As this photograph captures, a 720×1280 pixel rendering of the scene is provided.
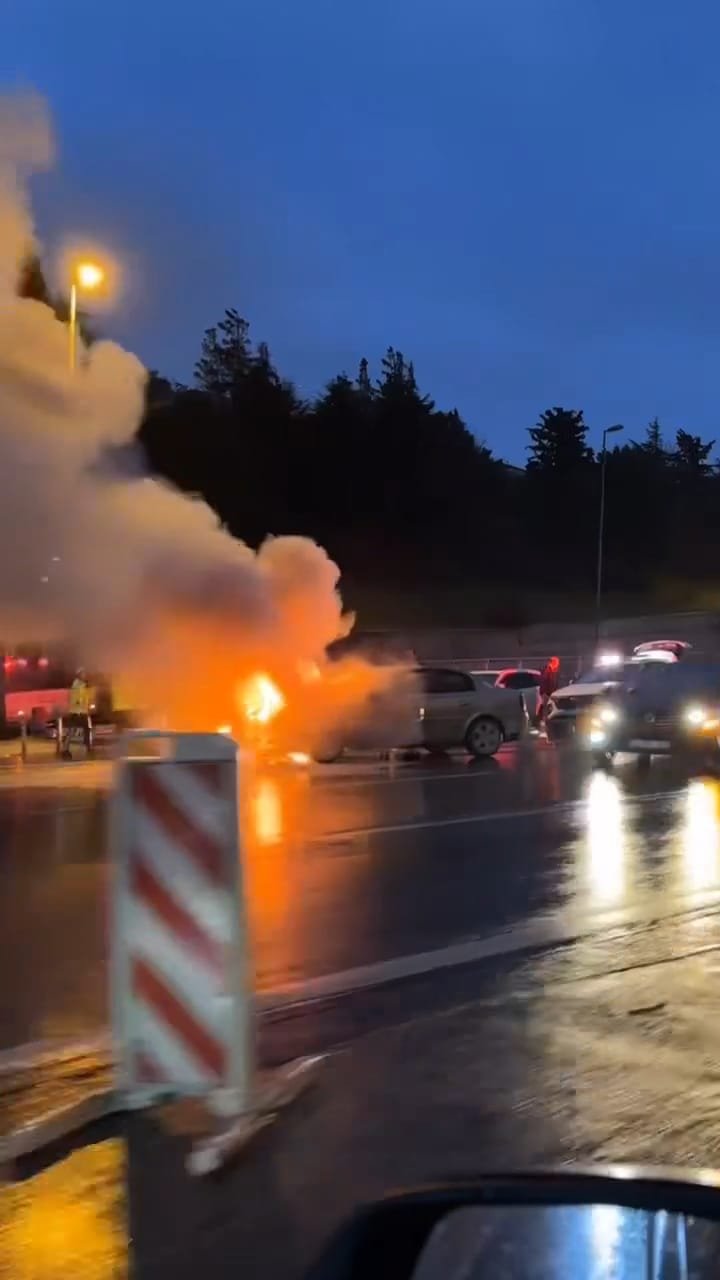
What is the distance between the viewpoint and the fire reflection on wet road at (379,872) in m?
7.64

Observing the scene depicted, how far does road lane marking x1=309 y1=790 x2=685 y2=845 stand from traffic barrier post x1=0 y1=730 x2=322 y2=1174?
680 cm

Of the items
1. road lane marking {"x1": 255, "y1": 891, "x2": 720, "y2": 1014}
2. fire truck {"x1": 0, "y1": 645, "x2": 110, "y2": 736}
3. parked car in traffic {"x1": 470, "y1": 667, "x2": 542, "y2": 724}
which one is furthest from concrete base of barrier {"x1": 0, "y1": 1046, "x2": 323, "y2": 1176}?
parked car in traffic {"x1": 470, "y1": 667, "x2": 542, "y2": 724}

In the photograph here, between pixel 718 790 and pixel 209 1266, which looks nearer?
pixel 209 1266

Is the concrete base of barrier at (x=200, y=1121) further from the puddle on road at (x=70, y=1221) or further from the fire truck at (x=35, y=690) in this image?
the fire truck at (x=35, y=690)

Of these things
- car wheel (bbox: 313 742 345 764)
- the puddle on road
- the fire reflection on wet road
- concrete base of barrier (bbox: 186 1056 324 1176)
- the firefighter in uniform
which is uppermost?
the firefighter in uniform

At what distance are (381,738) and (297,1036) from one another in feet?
47.8

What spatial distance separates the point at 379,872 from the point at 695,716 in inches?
424

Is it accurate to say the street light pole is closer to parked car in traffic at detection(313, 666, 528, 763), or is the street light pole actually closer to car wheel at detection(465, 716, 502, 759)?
parked car in traffic at detection(313, 666, 528, 763)

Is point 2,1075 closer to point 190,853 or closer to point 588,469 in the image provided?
point 190,853

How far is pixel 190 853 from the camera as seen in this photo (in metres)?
5.25

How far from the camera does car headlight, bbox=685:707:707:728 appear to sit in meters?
20.0

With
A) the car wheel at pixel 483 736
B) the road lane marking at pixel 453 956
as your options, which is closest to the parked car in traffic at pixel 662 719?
the car wheel at pixel 483 736

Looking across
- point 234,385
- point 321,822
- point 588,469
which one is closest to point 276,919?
point 321,822

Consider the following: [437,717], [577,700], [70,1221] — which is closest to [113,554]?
[437,717]
